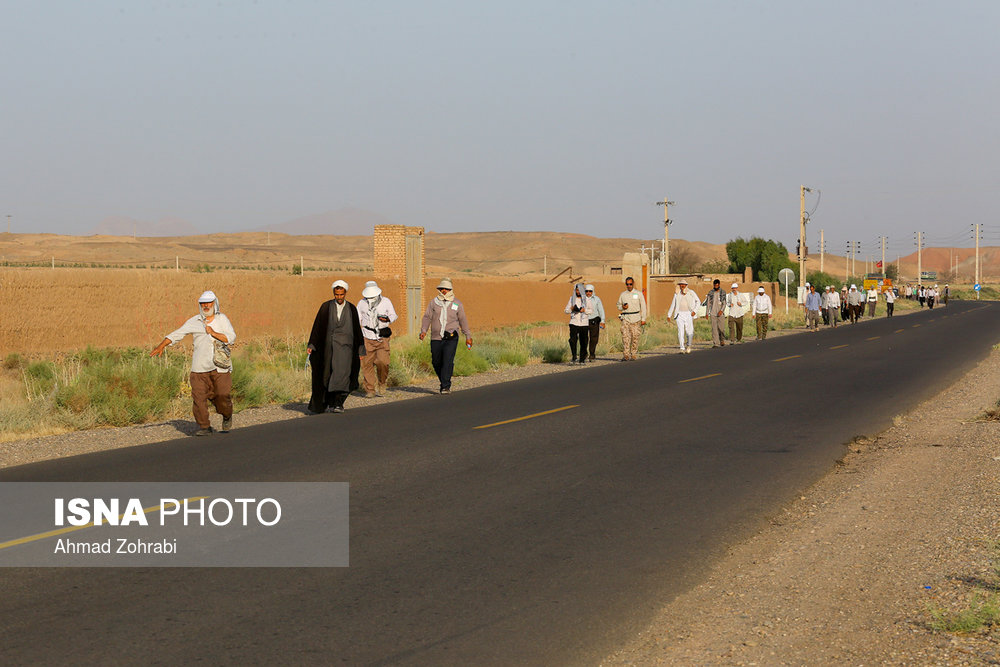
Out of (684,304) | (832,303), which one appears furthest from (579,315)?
(832,303)

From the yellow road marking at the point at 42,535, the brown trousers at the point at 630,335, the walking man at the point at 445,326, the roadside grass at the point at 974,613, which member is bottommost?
the roadside grass at the point at 974,613

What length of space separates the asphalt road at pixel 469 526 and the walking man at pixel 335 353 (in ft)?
1.63

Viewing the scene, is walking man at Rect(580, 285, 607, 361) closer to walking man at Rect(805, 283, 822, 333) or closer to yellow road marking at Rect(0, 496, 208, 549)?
walking man at Rect(805, 283, 822, 333)

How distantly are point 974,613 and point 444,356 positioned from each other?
14133 mm

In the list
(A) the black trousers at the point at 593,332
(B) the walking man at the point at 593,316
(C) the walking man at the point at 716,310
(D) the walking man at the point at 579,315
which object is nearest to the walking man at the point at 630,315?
(B) the walking man at the point at 593,316

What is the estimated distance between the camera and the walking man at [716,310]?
3344cm

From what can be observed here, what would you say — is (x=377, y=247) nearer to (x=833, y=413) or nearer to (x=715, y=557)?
(x=833, y=413)

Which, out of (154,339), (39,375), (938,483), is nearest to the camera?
(938,483)

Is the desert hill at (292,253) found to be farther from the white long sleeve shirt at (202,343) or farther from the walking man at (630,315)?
the white long sleeve shirt at (202,343)

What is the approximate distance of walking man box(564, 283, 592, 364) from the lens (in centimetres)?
2588

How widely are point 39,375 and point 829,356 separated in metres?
18.5

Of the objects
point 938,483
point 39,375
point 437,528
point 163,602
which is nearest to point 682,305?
point 39,375

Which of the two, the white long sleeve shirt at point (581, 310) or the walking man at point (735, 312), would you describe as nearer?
the white long sleeve shirt at point (581, 310)

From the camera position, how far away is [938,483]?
31.9 ft
